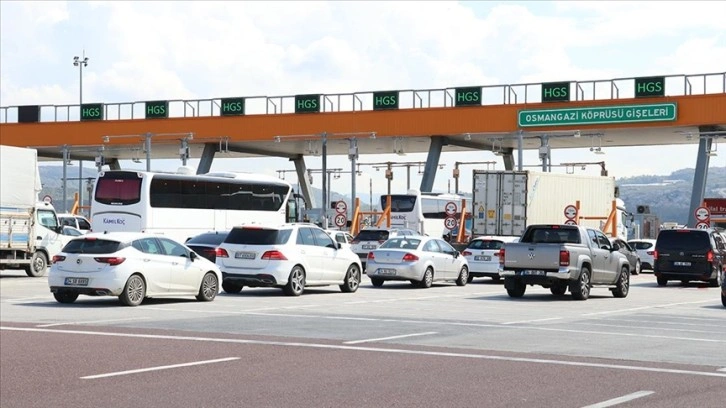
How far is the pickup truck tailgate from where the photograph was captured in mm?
27984

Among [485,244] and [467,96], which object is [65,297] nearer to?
[485,244]

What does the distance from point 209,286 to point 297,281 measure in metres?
2.97

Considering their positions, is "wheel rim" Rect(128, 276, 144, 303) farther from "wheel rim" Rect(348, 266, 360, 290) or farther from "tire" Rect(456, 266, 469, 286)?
"tire" Rect(456, 266, 469, 286)

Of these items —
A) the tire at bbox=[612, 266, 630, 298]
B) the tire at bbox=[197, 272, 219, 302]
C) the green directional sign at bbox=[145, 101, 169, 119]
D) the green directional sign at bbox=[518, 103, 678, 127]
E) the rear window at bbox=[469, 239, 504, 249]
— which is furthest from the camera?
the green directional sign at bbox=[145, 101, 169, 119]

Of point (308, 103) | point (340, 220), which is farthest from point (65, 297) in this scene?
point (308, 103)

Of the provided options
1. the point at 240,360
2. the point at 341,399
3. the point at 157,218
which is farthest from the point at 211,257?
the point at 341,399

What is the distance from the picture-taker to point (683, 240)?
124 ft

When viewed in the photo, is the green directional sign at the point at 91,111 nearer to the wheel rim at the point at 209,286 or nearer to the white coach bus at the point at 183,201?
the white coach bus at the point at 183,201

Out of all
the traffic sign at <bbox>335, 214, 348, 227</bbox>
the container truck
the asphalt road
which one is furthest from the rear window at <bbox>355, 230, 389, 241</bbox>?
the asphalt road

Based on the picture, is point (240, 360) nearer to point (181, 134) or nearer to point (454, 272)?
point (454, 272)

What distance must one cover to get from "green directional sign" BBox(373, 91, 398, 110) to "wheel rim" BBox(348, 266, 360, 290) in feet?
111

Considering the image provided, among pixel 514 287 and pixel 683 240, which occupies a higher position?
pixel 683 240

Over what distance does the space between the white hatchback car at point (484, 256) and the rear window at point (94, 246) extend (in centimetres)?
1623

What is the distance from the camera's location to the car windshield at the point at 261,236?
90.9 ft
